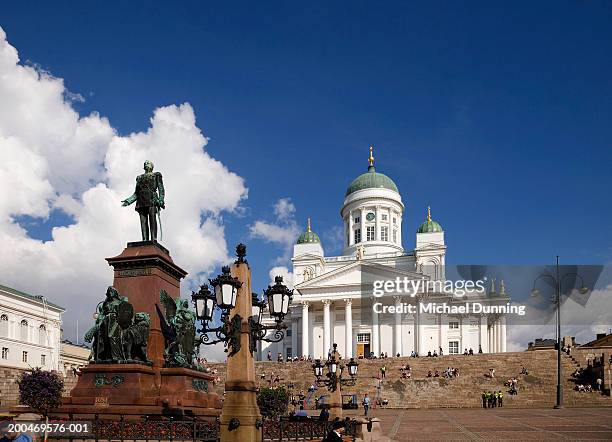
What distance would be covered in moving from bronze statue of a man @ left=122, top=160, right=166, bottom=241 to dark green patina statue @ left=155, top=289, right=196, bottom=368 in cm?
192

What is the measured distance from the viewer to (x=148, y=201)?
17.3 meters

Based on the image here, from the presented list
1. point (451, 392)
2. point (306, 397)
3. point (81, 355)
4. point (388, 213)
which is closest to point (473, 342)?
point (388, 213)

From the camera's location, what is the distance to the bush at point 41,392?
1355 centimetres

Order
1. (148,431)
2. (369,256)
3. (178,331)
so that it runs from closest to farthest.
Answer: (148,431) < (178,331) < (369,256)

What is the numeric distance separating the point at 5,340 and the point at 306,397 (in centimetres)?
3122

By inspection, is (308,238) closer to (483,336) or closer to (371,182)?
(371,182)

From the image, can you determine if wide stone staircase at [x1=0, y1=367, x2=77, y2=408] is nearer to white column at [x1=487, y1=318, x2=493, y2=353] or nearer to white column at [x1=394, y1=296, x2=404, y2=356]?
white column at [x1=394, y1=296, x2=404, y2=356]

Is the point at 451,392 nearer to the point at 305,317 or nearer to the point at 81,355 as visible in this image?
the point at 305,317

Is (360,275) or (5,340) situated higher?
(360,275)

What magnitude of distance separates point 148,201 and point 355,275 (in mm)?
61854

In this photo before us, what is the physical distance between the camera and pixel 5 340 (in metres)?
60.4

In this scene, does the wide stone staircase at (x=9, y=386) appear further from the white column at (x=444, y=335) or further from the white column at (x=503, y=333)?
the white column at (x=503, y=333)

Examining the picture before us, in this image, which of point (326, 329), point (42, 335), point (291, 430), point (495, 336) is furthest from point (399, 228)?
point (291, 430)

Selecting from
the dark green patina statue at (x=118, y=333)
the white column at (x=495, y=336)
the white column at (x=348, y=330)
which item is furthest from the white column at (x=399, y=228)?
the dark green patina statue at (x=118, y=333)
